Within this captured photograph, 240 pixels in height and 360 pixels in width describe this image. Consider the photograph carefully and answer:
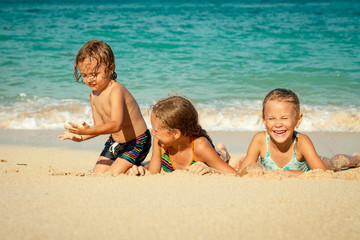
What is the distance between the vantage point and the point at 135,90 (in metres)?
7.79

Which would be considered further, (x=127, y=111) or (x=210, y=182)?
(x=127, y=111)


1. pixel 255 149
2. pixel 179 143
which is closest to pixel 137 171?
pixel 179 143

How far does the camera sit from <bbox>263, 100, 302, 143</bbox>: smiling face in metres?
3.35

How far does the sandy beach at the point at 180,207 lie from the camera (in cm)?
180

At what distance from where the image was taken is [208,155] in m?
3.53

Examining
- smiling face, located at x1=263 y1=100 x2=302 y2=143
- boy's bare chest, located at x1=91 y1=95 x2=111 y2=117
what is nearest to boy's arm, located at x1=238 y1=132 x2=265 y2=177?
smiling face, located at x1=263 y1=100 x2=302 y2=143

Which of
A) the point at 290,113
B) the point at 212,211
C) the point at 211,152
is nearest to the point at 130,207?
the point at 212,211

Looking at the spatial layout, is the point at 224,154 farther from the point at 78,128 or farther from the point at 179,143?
the point at 78,128

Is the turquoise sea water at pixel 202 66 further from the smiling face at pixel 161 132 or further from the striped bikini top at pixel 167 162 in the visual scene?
the smiling face at pixel 161 132

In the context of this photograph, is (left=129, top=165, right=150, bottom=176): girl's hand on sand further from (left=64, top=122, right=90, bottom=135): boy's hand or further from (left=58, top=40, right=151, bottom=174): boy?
(left=64, top=122, right=90, bottom=135): boy's hand

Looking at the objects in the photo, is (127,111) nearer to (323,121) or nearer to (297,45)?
(323,121)

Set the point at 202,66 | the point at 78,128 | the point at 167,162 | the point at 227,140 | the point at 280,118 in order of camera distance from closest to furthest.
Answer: the point at 78,128 < the point at 280,118 < the point at 167,162 < the point at 227,140 < the point at 202,66

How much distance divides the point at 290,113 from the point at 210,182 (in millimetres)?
1086

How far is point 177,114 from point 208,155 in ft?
1.61
